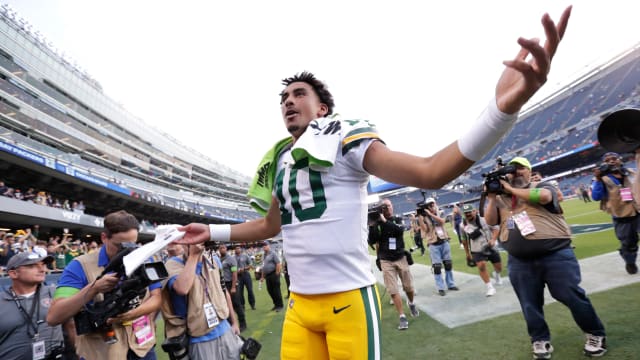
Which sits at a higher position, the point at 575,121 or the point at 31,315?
the point at 575,121

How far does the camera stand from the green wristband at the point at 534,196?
128 inches

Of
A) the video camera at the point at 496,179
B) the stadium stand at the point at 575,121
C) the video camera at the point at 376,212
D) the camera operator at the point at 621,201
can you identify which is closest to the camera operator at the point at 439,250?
the video camera at the point at 376,212

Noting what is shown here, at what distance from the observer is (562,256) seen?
10.2 ft

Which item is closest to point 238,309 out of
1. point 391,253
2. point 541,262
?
point 391,253

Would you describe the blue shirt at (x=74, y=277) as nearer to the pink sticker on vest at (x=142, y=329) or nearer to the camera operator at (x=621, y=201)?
the pink sticker on vest at (x=142, y=329)

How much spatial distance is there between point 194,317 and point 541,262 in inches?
142

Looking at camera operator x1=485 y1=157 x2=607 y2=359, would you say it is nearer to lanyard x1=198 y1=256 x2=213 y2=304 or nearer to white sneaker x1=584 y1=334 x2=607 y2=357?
white sneaker x1=584 y1=334 x2=607 y2=357

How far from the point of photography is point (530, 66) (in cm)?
89

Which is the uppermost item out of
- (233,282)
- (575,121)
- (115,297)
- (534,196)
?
(575,121)

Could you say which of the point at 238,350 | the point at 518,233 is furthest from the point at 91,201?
the point at 518,233

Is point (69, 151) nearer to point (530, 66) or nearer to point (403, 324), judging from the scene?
point (403, 324)

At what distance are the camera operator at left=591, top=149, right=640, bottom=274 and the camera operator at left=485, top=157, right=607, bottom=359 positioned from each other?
123 inches

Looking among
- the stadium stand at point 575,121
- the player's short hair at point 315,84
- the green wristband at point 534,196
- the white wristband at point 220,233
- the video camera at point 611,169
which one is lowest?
the white wristband at point 220,233

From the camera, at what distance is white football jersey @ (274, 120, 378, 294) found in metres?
1.38
